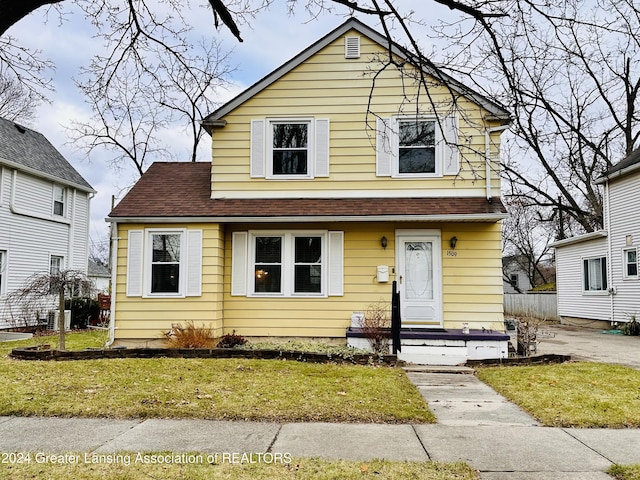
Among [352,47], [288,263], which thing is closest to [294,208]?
[288,263]

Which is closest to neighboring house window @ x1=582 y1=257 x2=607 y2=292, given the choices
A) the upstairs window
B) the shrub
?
the shrub

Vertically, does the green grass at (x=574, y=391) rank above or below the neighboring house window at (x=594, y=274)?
below

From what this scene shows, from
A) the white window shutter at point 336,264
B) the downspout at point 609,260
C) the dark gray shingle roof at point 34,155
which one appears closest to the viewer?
the white window shutter at point 336,264

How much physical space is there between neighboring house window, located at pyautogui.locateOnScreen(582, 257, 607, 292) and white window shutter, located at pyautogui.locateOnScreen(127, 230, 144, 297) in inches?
629

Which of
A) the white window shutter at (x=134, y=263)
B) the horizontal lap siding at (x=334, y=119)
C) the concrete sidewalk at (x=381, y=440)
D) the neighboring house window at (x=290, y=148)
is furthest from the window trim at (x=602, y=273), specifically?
the white window shutter at (x=134, y=263)

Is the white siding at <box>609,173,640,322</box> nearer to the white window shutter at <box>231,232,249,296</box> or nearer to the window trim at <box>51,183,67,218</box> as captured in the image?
the white window shutter at <box>231,232,249,296</box>

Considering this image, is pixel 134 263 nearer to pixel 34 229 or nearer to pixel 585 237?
pixel 34 229

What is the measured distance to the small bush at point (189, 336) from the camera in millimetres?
10102

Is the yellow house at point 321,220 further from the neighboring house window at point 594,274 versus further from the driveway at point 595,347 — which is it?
the neighboring house window at point 594,274

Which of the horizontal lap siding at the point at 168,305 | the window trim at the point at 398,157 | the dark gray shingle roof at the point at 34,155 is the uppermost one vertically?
the dark gray shingle roof at the point at 34,155

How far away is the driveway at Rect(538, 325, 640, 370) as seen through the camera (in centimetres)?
1020

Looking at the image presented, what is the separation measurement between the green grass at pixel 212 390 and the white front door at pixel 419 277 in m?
2.48

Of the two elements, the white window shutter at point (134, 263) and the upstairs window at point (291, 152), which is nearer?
the white window shutter at point (134, 263)

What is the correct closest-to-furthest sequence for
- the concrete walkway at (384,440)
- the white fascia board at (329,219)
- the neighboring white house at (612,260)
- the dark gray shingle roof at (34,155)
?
the concrete walkway at (384,440)
the white fascia board at (329,219)
the neighboring white house at (612,260)
the dark gray shingle roof at (34,155)
